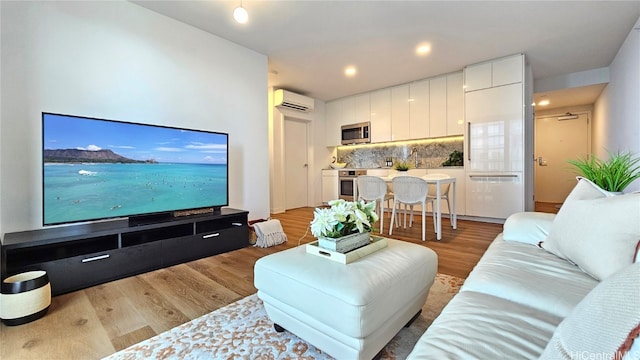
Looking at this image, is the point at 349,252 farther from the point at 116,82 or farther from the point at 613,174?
the point at 116,82

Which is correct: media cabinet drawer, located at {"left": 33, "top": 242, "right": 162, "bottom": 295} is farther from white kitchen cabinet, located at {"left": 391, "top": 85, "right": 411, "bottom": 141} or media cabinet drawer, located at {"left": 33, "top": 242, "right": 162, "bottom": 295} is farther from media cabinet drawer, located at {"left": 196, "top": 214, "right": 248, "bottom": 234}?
white kitchen cabinet, located at {"left": 391, "top": 85, "right": 411, "bottom": 141}

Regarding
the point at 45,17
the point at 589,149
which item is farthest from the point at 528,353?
the point at 589,149

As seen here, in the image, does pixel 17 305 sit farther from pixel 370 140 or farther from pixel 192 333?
pixel 370 140

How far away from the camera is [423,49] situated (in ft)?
11.8

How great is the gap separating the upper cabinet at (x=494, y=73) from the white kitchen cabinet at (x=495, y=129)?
0.27ft

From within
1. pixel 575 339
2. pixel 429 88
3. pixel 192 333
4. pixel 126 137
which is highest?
pixel 429 88

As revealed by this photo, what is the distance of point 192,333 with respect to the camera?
1.41 metres

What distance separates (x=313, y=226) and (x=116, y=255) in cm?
176

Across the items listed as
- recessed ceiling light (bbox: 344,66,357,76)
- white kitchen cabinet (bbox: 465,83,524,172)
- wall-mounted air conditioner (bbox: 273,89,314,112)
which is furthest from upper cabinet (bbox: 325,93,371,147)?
white kitchen cabinet (bbox: 465,83,524,172)

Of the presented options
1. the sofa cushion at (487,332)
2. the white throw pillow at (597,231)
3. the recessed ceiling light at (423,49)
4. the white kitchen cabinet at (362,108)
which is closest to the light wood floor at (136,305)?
the white throw pillow at (597,231)

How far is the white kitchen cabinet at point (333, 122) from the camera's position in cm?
618

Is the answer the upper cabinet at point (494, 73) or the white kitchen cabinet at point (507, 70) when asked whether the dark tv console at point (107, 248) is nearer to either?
the upper cabinet at point (494, 73)

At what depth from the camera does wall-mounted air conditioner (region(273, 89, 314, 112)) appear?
511 cm

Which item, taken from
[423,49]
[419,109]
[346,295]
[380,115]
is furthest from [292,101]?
[346,295]
